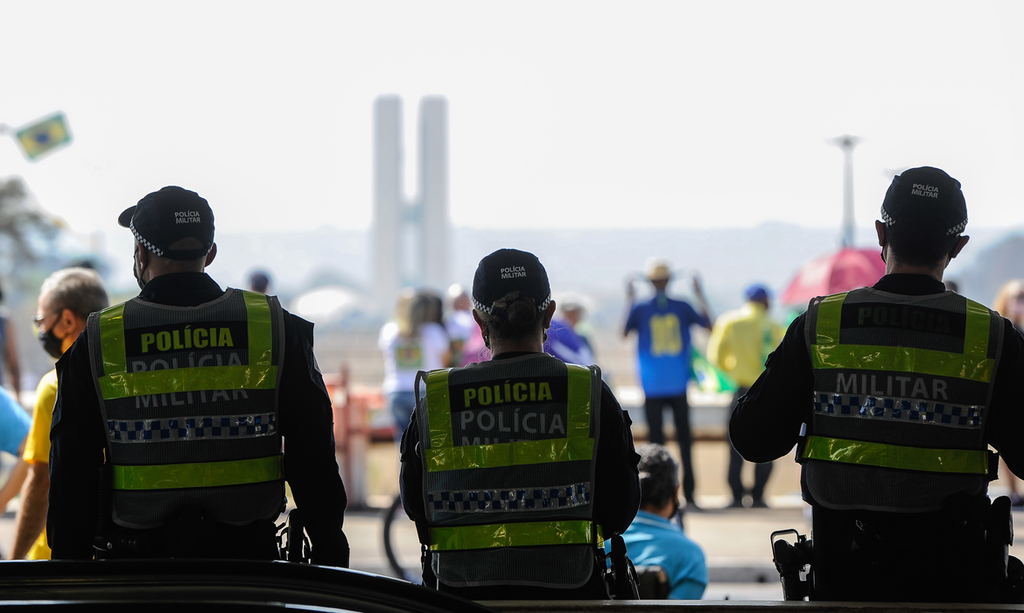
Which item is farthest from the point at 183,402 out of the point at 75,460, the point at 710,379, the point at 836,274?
the point at 710,379

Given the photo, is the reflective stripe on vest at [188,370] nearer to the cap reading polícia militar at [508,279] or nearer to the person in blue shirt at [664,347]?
the cap reading polícia militar at [508,279]

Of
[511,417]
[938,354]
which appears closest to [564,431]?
[511,417]

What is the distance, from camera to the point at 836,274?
33.8 feet

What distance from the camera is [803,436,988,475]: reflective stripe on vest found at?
239 centimetres

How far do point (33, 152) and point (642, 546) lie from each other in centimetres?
1142

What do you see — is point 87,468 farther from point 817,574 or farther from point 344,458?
point 344,458

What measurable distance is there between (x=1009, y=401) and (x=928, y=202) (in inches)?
20.1

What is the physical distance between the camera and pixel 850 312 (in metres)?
2.45

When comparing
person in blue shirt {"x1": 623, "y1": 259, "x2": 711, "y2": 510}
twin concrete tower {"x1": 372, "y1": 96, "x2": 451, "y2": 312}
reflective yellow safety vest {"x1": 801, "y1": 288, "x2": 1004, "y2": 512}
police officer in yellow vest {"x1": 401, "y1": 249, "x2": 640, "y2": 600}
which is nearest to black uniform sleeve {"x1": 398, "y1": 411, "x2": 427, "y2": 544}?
police officer in yellow vest {"x1": 401, "y1": 249, "x2": 640, "y2": 600}

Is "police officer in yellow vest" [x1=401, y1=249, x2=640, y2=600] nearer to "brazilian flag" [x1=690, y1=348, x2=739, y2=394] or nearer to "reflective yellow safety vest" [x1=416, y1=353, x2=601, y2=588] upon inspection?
"reflective yellow safety vest" [x1=416, y1=353, x2=601, y2=588]

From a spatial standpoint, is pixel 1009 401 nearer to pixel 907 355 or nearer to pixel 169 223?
pixel 907 355

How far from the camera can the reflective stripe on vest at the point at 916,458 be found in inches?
94.1

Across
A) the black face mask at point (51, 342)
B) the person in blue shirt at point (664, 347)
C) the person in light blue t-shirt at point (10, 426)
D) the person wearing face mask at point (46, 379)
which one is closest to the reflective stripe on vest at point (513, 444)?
the person wearing face mask at point (46, 379)

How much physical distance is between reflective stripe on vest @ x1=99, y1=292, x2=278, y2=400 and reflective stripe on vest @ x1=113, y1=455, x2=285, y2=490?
0.19 m
